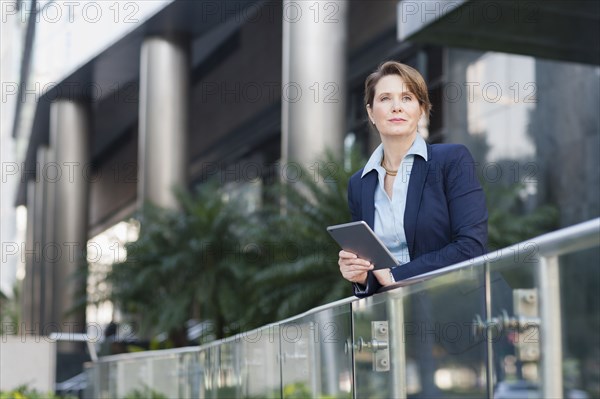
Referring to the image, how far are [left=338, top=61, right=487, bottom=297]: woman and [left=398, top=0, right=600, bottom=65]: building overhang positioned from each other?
8.24 meters

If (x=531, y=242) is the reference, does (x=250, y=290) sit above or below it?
above

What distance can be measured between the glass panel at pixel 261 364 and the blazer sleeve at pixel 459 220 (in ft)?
5.85

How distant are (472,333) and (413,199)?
109 cm

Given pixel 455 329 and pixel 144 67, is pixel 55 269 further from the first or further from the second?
pixel 455 329

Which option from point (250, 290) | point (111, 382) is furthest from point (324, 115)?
point (111, 382)

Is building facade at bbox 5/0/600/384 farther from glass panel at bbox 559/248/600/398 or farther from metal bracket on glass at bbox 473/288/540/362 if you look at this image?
glass panel at bbox 559/248/600/398

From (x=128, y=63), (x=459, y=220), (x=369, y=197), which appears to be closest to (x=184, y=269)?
(x=128, y=63)

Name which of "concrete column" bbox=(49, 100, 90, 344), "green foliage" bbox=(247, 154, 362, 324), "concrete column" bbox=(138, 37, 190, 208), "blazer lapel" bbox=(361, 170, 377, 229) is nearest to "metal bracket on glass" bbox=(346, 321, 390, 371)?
"blazer lapel" bbox=(361, 170, 377, 229)

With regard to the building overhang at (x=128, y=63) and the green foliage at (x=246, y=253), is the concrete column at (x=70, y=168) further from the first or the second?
the green foliage at (x=246, y=253)

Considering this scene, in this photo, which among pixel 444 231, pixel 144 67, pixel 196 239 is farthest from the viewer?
pixel 144 67

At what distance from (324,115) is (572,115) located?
13.3 feet

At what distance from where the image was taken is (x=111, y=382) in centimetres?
1098

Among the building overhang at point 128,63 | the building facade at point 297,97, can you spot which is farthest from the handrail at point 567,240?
the building overhang at point 128,63

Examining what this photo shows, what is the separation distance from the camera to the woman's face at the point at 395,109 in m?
3.77
